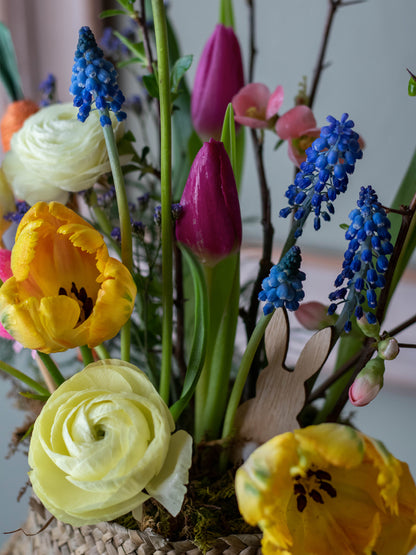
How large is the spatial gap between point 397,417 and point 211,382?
51cm

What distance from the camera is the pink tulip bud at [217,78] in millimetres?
425

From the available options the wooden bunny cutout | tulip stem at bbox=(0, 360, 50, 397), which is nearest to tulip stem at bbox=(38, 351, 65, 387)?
tulip stem at bbox=(0, 360, 50, 397)

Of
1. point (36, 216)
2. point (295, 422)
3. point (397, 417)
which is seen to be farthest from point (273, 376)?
point (397, 417)

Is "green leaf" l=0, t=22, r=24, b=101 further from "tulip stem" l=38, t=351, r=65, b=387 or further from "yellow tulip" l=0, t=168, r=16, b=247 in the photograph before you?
"tulip stem" l=38, t=351, r=65, b=387

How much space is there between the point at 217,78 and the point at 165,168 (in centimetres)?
12

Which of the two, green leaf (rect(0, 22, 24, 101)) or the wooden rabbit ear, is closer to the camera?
the wooden rabbit ear

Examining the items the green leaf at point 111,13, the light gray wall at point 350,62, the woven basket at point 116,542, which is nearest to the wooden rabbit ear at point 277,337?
the woven basket at point 116,542

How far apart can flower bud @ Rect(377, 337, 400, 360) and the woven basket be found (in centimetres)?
14

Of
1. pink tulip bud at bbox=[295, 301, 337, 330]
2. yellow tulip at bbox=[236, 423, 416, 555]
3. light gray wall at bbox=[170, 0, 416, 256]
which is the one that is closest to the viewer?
yellow tulip at bbox=[236, 423, 416, 555]

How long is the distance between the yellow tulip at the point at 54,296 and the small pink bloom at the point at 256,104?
0.51 ft

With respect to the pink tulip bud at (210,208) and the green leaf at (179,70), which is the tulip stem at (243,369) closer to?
the pink tulip bud at (210,208)

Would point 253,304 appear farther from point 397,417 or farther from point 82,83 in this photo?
point 397,417

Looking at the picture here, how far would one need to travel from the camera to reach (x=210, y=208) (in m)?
0.32

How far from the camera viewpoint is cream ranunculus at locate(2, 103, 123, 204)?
14.4 inches
